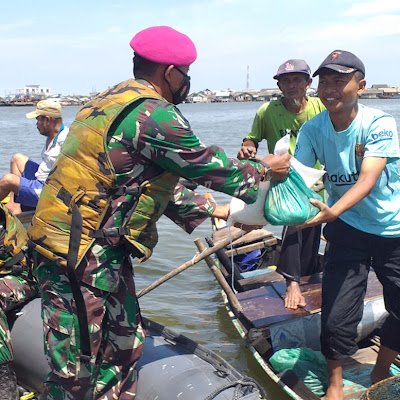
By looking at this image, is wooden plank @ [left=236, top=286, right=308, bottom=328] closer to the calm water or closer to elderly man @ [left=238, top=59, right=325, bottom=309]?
elderly man @ [left=238, top=59, right=325, bottom=309]

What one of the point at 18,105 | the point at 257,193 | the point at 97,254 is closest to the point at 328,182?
the point at 257,193

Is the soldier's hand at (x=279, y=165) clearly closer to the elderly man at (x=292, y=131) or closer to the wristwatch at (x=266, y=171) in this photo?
the wristwatch at (x=266, y=171)

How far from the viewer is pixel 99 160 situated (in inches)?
107

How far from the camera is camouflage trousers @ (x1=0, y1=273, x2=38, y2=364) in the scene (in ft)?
12.9

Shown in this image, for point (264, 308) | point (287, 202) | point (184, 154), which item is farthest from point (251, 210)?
point (264, 308)

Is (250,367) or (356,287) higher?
(356,287)

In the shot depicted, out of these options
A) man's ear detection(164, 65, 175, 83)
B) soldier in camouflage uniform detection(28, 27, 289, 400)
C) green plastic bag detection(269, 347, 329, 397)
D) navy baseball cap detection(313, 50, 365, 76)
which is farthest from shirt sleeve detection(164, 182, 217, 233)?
green plastic bag detection(269, 347, 329, 397)

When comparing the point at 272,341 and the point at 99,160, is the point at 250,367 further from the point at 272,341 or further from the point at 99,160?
the point at 99,160

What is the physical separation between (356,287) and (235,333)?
3318 mm

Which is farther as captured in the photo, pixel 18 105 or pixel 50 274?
pixel 18 105

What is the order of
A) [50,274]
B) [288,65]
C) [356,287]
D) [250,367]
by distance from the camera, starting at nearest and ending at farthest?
1. [50,274]
2. [356,287]
3. [288,65]
4. [250,367]

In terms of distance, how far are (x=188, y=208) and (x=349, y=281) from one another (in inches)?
51.4

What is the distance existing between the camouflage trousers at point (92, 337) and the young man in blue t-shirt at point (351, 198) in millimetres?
1224

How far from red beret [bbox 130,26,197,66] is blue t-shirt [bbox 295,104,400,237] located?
1356 mm
